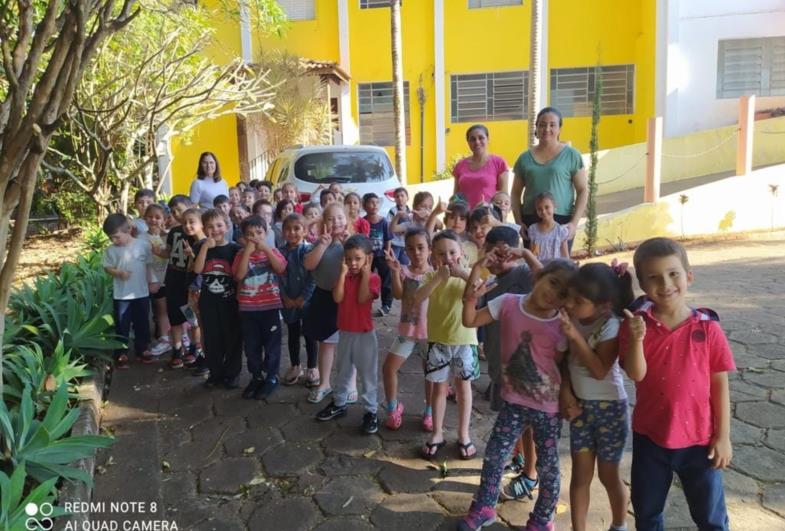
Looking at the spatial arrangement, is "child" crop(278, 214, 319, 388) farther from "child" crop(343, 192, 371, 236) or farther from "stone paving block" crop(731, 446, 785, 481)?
"stone paving block" crop(731, 446, 785, 481)

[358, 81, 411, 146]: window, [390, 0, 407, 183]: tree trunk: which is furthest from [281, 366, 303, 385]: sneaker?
[358, 81, 411, 146]: window

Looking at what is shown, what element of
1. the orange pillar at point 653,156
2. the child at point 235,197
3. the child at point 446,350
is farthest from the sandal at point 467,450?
the orange pillar at point 653,156

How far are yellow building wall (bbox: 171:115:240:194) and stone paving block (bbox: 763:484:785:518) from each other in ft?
50.2

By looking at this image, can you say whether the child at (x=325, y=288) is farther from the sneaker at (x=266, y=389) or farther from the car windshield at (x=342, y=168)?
the car windshield at (x=342, y=168)

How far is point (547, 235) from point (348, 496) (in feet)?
7.12

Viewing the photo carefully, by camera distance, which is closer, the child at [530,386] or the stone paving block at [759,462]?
the child at [530,386]

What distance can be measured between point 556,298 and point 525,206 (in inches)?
84.4

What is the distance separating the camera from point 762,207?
431 inches

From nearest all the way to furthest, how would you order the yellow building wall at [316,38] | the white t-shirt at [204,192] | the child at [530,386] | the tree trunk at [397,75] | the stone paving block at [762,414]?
1. the child at [530,386]
2. the stone paving block at [762,414]
3. the white t-shirt at [204,192]
4. the tree trunk at [397,75]
5. the yellow building wall at [316,38]

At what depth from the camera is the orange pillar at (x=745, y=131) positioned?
10641 millimetres

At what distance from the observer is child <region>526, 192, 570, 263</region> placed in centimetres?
431

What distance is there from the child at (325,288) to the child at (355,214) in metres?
1.23

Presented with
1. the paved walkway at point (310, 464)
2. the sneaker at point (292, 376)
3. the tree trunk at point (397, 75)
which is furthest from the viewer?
the tree trunk at point (397, 75)

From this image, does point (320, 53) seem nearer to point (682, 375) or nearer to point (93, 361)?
point (93, 361)
